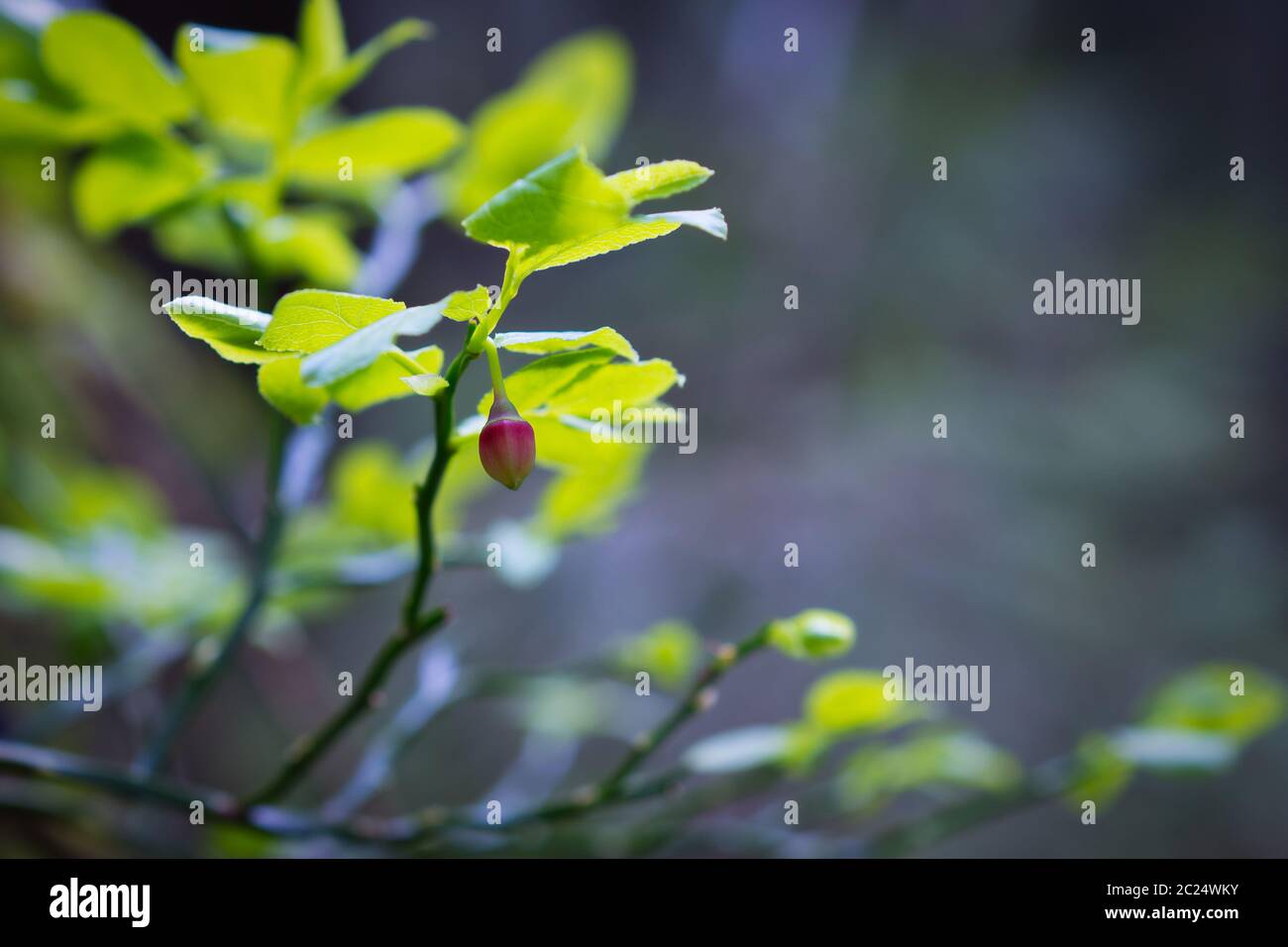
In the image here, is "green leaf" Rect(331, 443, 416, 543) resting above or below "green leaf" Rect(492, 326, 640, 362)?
above

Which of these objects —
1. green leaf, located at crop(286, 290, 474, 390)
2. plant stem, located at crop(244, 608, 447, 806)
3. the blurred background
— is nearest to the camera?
green leaf, located at crop(286, 290, 474, 390)

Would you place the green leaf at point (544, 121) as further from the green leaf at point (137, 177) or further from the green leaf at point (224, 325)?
the green leaf at point (224, 325)

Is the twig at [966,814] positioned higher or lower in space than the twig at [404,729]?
lower

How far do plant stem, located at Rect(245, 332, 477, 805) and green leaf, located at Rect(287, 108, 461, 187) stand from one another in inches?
9.9

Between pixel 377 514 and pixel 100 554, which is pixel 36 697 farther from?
pixel 377 514

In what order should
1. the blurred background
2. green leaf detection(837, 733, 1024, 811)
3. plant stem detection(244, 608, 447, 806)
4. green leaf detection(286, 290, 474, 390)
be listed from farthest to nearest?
1. the blurred background
2. green leaf detection(837, 733, 1024, 811)
3. plant stem detection(244, 608, 447, 806)
4. green leaf detection(286, 290, 474, 390)

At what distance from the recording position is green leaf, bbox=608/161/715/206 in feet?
0.79

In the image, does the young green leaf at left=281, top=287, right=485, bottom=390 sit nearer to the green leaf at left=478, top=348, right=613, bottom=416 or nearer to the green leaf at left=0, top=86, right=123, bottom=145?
the green leaf at left=478, top=348, right=613, bottom=416

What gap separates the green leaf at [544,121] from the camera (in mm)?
586

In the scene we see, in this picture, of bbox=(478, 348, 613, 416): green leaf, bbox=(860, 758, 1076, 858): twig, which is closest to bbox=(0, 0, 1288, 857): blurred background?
bbox=(860, 758, 1076, 858): twig

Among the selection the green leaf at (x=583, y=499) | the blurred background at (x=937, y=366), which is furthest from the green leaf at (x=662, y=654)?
the blurred background at (x=937, y=366)

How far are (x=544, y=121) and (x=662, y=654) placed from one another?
35cm

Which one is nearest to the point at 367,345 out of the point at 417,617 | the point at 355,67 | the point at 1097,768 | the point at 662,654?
the point at 417,617

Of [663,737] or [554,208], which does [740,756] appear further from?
[554,208]
